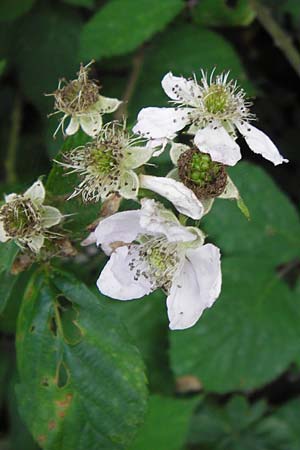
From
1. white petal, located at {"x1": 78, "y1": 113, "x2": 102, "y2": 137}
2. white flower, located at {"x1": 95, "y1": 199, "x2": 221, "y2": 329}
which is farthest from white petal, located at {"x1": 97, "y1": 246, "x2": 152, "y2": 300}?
white petal, located at {"x1": 78, "y1": 113, "x2": 102, "y2": 137}

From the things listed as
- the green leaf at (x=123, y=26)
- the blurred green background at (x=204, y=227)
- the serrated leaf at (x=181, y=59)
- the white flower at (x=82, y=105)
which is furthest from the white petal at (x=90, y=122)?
the serrated leaf at (x=181, y=59)

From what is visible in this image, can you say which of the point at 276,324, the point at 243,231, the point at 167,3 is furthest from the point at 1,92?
the point at 276,324

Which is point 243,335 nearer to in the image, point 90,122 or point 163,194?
point 90,122

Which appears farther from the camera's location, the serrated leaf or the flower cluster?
the serrated leaf

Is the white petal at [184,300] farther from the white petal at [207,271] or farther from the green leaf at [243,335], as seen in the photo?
the green leaf at [243,335]

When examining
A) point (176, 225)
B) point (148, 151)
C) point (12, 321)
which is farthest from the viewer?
point (12, 321)

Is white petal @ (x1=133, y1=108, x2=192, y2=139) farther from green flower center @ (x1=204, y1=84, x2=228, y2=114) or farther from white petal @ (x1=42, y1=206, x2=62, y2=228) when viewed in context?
white petal @ (x1=42, y1=206, x2=62, y2=228)

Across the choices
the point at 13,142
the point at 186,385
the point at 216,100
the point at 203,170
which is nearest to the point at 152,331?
the point at 186,385

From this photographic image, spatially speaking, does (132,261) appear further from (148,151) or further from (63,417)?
(63,417)
